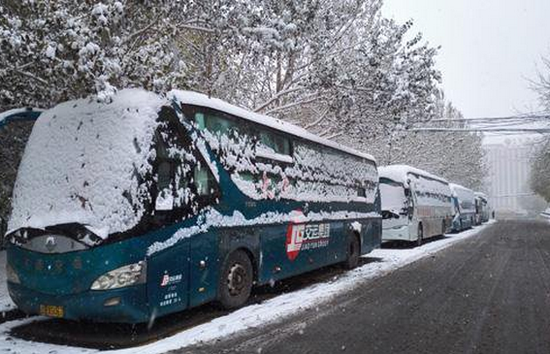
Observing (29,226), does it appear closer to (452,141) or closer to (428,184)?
(428,184)

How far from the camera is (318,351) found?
19.2 feet

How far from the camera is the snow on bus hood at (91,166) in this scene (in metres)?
6.14

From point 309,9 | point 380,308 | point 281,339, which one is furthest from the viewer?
point 309,9

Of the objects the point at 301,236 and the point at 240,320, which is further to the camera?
the point at 301,236

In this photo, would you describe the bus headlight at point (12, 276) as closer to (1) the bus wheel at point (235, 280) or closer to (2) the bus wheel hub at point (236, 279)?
(1) the bus wheel at point (235, 280)

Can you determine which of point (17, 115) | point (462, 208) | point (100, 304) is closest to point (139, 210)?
point (100, 304)

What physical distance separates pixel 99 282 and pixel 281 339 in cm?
222

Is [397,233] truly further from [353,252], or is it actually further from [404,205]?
[353,252]


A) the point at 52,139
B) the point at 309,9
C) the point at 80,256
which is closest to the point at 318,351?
the point at 80,256

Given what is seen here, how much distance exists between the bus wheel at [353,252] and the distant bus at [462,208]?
20076 millimetres

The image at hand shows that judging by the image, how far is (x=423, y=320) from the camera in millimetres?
7445

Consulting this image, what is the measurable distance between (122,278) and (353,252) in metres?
8.25

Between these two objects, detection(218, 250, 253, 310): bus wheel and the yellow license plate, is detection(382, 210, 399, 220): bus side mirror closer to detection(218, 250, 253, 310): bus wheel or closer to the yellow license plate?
detection(218, 250, 253, 310): bus wheel

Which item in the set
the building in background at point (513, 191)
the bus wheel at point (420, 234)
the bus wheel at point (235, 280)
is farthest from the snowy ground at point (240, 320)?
the building in background at point (513, 191)
